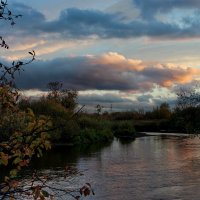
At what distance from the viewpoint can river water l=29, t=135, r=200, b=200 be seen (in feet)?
70.9

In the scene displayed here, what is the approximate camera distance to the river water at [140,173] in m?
21.6

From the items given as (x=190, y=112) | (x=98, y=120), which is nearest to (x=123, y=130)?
(x=98, y=120)

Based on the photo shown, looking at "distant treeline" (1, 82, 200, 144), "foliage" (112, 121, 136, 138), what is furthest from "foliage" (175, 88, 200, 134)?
"foliage" (112, 121, 136, 138)

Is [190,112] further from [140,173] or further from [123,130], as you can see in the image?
[123,130]

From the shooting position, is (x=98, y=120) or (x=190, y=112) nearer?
(x=190, y=112)

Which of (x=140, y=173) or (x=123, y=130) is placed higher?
(x=123, y=130)

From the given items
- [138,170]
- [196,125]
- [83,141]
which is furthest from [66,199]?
[83,141]

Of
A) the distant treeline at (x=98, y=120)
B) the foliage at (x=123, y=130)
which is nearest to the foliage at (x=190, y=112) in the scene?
the distant treeline at (x=98, y=120)

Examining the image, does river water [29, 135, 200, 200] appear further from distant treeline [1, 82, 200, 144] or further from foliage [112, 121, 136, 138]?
foliage [112, 121, 136, 138]

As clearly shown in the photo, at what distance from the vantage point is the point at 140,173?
28.3 meters

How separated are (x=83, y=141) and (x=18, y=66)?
54.8m

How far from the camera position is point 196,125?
1377 inches

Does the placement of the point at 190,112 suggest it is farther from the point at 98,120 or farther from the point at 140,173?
the point at 98,120

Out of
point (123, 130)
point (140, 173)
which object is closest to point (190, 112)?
point (140, 173)
